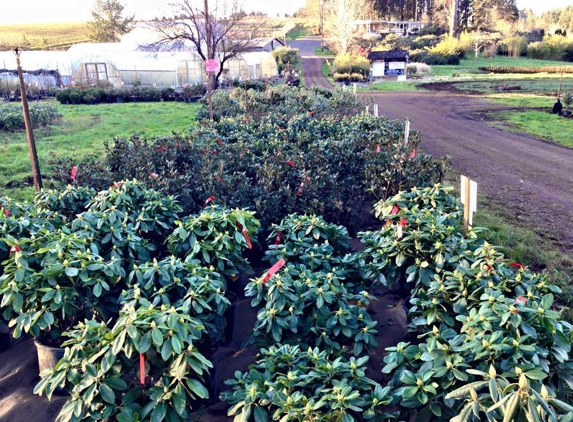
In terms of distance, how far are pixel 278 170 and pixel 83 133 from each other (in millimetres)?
9824

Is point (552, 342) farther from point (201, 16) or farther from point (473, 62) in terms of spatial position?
point (473, 62)

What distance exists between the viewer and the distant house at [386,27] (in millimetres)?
58781

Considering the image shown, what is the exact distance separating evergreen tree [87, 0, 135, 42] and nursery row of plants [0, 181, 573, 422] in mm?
52964

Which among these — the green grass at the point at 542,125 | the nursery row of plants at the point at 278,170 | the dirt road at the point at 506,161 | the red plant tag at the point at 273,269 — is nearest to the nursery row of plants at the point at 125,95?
the dirt road at the point at 506,161

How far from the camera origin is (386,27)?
209 ft

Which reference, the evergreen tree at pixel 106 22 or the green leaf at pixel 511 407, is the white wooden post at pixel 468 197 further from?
the evergreen tree at pixel 106 22

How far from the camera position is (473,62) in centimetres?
4281

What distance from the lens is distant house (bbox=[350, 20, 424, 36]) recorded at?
58.8 meters

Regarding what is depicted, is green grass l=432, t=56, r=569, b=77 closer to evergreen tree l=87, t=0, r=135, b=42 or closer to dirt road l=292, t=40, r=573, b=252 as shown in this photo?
dirt road l=292, t=40, r=573, b=252

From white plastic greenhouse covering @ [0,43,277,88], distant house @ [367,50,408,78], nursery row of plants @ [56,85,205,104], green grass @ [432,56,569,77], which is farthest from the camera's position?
green grass @ [432,56,569,77]

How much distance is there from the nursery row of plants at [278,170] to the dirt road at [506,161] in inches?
66.8

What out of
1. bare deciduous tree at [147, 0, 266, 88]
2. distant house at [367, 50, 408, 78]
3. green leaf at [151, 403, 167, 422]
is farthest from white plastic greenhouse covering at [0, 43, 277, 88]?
green leaf at [151, 403, 167, 422]

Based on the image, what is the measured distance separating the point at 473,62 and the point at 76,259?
45961 mm

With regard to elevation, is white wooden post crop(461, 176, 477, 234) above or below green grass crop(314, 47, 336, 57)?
below
